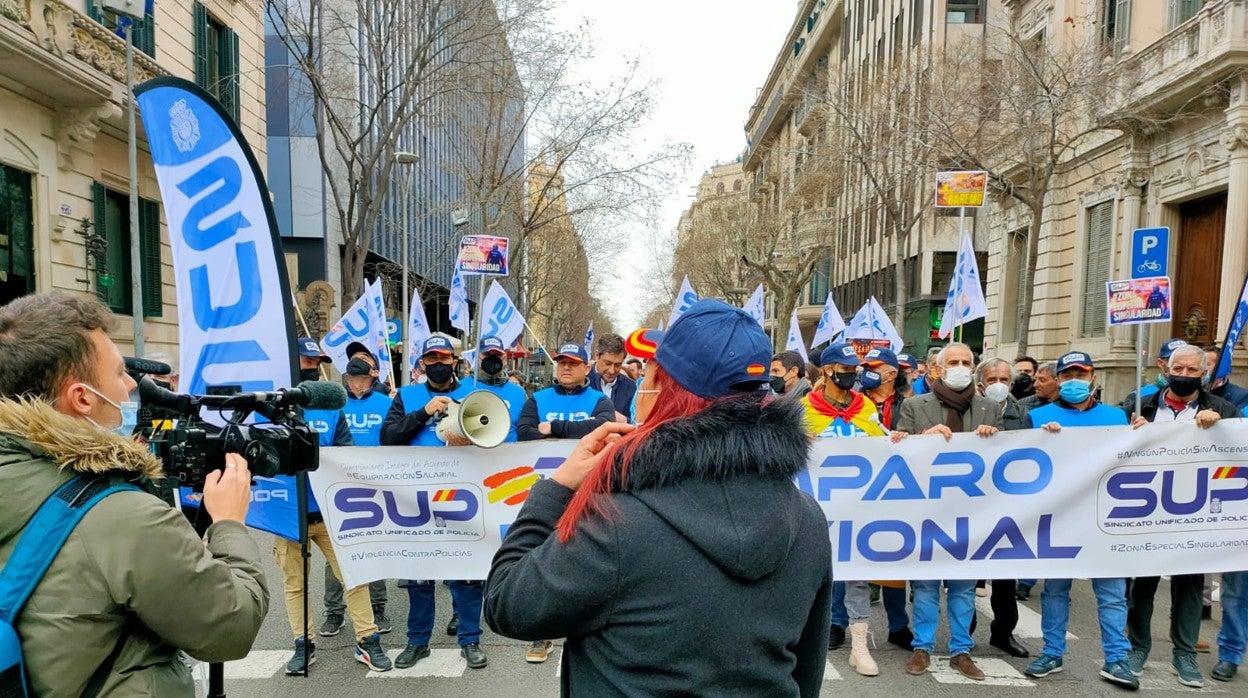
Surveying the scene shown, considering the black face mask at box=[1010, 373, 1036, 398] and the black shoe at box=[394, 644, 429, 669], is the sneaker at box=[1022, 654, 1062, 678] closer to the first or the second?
the black shoe at box=[394, 644, 429, 669]

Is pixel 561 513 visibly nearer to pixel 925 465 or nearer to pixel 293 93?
pixel 925 465

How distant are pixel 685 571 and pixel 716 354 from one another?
419 millimetres

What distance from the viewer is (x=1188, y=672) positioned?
4.57 m

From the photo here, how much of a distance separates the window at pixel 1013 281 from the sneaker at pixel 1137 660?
21.7 m

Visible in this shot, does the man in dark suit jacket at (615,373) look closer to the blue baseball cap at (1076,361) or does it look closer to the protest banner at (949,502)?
the protest banner at (949,502)

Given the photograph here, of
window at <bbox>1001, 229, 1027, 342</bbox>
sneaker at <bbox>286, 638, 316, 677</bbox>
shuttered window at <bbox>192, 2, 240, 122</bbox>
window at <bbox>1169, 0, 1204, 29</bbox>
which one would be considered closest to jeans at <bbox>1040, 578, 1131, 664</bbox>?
sneaker at <bbox>286, 638, 316, 677</bbox>

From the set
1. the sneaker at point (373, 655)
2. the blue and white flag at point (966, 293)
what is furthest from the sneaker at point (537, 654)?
the blue and white flag at point (966, 293)

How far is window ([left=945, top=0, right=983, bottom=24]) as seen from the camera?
3073 centimetres

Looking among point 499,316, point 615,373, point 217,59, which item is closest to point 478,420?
point 615,373

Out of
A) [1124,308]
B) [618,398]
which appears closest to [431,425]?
[618,398]

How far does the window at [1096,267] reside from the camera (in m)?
19.2

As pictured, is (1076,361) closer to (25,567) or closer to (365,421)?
(365,421)

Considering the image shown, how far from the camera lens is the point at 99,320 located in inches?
71.2

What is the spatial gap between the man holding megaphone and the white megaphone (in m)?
0.06
